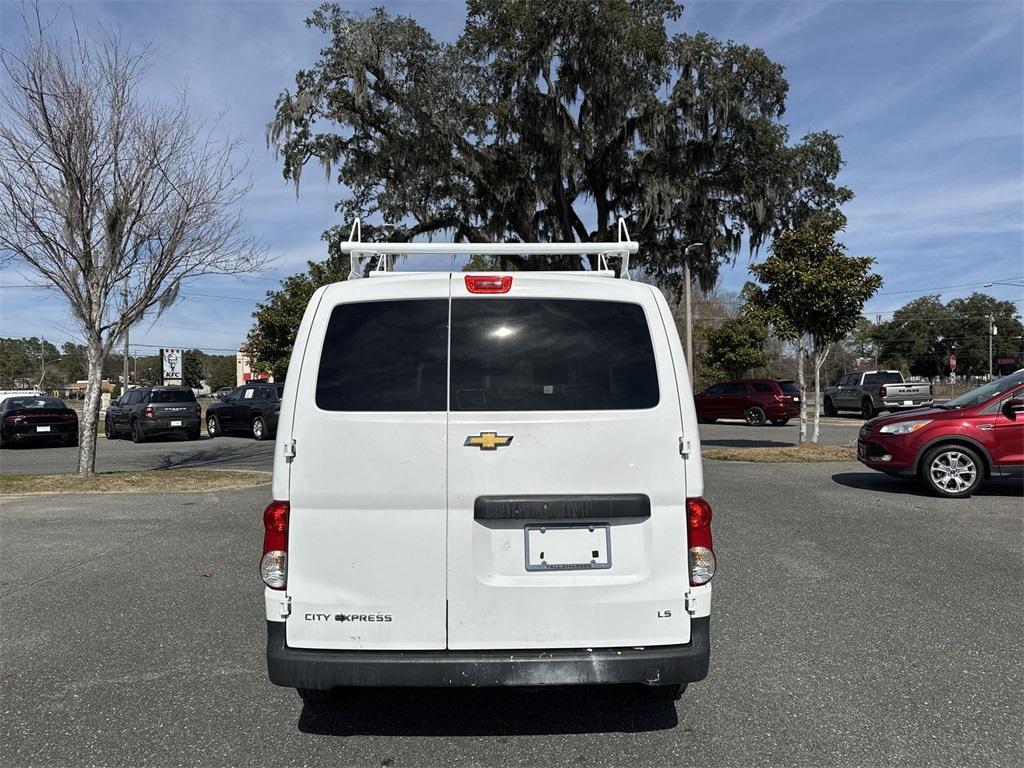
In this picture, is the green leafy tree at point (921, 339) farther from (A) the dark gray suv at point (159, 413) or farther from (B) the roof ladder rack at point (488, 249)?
(B) the roof ladder rack at point (488, 249)

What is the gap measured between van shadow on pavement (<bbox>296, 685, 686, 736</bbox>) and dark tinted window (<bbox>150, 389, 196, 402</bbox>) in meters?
20.0

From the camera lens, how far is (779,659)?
4.32 metres

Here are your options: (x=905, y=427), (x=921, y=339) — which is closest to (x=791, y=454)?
(x=905, y=427)

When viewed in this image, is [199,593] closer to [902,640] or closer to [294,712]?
[294,712]

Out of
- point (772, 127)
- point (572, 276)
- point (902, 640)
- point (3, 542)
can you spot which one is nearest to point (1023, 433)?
point (902, 640)

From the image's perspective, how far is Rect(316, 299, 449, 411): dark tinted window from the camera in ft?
10.5

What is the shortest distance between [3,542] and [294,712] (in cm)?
568

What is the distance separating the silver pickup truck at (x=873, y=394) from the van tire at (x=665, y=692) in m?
23.5

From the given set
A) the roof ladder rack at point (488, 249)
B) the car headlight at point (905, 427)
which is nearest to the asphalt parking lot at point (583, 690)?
the roof ladder rack at point (488, 249)

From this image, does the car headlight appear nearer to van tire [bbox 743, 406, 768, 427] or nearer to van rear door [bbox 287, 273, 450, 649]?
van rear door [bbox 287, 273, 450, 649]

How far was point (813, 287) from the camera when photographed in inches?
568

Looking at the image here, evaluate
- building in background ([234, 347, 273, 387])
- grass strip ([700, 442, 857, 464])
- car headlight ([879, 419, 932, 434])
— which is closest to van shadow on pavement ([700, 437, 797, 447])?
grass strip ([700, 442, 857, 464])

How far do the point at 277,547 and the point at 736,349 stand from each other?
34958 mm

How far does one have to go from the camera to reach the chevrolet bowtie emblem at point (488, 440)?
3.12m
